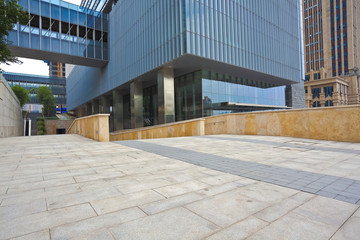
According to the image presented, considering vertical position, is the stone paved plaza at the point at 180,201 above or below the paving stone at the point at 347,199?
above

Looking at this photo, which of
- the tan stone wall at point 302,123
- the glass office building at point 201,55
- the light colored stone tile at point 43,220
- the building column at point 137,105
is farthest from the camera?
the building column at point 137,105

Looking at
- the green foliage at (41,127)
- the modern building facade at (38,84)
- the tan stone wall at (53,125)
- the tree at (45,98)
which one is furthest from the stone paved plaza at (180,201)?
the modern building facade at (38,84)

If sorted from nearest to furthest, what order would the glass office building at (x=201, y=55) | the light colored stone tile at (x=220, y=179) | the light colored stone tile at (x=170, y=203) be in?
the light colored stone tile at (x=170, y=203)
the light colored stone tile at (x=220, y=179)
the glass office building at (x=201, y=55)

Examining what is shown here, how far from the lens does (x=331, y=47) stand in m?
78.1

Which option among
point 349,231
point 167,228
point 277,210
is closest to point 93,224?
point 167,228

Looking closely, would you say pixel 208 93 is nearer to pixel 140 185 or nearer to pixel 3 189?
pixel 140 185

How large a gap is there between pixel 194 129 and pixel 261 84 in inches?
810

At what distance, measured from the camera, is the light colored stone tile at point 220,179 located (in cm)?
377

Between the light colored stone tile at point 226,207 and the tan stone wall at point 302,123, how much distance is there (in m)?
9.63

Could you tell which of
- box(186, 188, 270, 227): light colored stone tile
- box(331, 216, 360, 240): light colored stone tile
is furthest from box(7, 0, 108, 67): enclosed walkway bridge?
box(331, 216, 360, 240): light colored stone tile

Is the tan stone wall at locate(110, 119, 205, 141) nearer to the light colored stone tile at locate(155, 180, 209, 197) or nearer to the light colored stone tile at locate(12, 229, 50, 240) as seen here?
the light colored stone tile at locate(155, 180, 209, 197)

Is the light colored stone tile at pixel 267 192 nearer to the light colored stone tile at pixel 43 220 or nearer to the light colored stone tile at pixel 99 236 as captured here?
the light colored stone tile at pixel 99 236

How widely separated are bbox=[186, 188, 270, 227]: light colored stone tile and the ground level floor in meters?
19.6

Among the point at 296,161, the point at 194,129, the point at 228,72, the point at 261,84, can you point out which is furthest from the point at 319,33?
the point at 296,161
